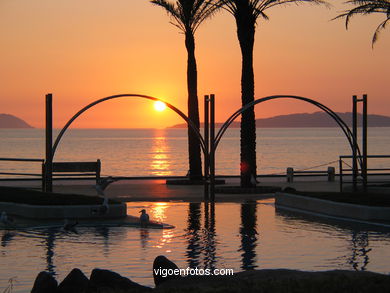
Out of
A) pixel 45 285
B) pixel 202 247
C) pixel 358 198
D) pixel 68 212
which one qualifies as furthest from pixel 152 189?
pixel 45 285

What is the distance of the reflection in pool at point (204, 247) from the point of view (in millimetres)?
14523

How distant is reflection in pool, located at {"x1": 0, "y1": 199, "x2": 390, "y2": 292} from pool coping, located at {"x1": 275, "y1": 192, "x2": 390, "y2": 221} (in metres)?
0.77

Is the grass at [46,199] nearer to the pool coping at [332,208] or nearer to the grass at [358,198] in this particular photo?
the pool coping at [332,208]

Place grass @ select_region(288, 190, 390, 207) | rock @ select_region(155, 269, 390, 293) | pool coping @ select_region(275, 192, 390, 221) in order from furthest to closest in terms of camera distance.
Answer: grass @ select_region(288, 190, 390, 207) < pool coping @ select_region(275, 192, 390, 221) < rock @ select_region(155, 269, 390, 293)

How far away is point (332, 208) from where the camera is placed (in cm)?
2291

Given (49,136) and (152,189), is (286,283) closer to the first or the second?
(49,136)

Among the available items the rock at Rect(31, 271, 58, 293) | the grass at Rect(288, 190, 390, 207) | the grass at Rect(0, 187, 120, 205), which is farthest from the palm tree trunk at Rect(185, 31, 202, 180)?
the rock at Rect(31, 271, 58, 293)

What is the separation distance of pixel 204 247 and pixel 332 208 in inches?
281

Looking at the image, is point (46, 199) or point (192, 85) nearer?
point (46, 199)

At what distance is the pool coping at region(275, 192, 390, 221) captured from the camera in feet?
69.4

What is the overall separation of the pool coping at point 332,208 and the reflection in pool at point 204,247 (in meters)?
0.77

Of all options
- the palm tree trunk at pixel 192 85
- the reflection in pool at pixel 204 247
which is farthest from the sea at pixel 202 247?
the palm tree trunk at pixel 192 85

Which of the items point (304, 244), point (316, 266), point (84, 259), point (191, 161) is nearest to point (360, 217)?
point (304, 244)

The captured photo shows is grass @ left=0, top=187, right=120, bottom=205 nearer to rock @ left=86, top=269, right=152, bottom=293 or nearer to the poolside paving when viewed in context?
the poolside paving
